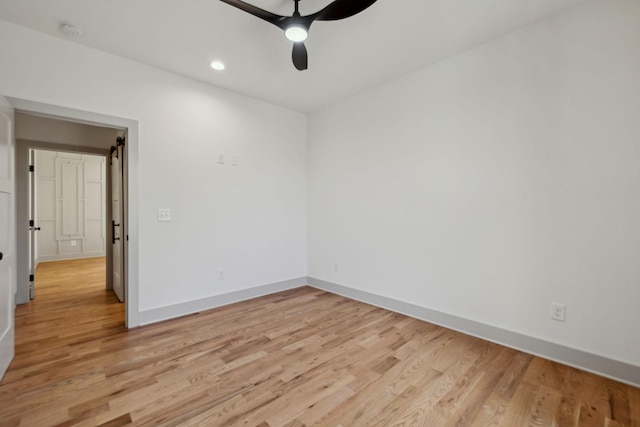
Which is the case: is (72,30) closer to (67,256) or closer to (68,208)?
(68,208)

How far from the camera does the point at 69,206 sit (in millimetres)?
6461

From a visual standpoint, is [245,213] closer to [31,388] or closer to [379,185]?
[379,185]

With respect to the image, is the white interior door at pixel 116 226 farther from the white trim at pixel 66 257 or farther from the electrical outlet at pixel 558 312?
the electrical outlet at pixel 558 312

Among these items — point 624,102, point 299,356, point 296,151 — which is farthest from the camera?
point 296,151

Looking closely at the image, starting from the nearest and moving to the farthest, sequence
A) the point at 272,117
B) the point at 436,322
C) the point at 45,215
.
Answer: the point at 436,322
the point at 272,117
the point at 45,215

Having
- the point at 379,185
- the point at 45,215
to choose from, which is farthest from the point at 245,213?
the point at 45,215

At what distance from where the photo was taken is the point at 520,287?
233 centimetres

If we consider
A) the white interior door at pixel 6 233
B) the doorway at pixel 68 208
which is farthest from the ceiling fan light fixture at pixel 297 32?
the doorway at pixel 68 208

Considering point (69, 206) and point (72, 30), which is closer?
point (72, 30)

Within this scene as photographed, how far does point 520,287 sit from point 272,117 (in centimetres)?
337

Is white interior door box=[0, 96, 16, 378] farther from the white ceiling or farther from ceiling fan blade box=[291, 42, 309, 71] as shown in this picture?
ceiling fan blade box=[291, 42, 309, 71]

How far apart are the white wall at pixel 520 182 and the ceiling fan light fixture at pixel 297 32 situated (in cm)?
155

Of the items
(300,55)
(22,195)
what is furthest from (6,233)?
(300,55)

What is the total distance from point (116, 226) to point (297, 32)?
3.52 meters
